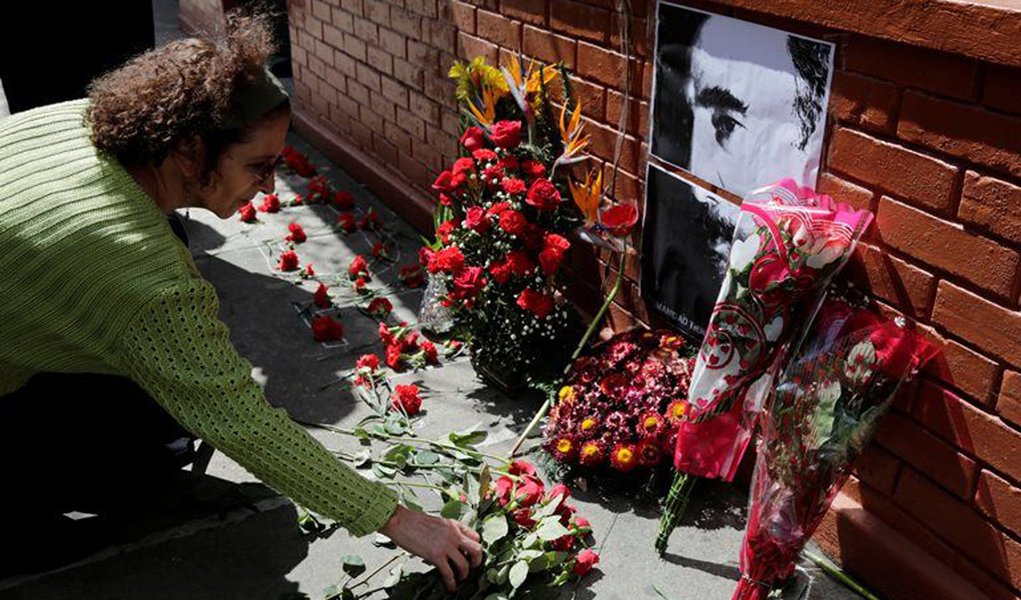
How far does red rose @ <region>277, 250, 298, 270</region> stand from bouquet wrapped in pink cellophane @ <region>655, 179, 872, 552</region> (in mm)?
2423

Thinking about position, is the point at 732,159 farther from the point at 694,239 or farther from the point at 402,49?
the point at 402,49

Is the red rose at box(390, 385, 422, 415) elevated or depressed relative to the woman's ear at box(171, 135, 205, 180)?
depressed

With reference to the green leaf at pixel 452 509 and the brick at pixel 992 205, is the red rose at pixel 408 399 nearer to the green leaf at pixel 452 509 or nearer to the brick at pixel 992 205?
the green leaf at pixel 452 509

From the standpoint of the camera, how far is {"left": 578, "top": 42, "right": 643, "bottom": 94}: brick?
3.11 m

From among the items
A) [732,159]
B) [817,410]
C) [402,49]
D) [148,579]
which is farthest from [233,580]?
[402,49]

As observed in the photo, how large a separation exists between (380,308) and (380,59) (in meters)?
1.57

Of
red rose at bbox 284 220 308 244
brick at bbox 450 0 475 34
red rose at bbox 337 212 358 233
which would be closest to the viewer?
brick at bbox 450 0 475 34

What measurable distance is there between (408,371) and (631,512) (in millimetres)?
1162

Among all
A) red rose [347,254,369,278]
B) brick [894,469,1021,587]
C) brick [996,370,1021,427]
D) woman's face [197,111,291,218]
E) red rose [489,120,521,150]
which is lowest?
red rose [347,254,369,278]

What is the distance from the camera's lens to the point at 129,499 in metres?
2.73

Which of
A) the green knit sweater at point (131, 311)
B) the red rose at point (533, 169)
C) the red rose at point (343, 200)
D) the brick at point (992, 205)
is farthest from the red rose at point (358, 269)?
the brick at point (992, 205)

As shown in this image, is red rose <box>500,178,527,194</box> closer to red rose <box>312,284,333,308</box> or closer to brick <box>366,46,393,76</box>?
red rose <box>312,284,333,308</box>

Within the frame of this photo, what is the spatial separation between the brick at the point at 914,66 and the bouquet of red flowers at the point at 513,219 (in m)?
1.08

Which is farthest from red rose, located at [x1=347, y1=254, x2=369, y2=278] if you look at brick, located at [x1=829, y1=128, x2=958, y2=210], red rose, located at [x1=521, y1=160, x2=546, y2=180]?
brick, located at [x1=829, y1=128, x2=958, y2=210]
